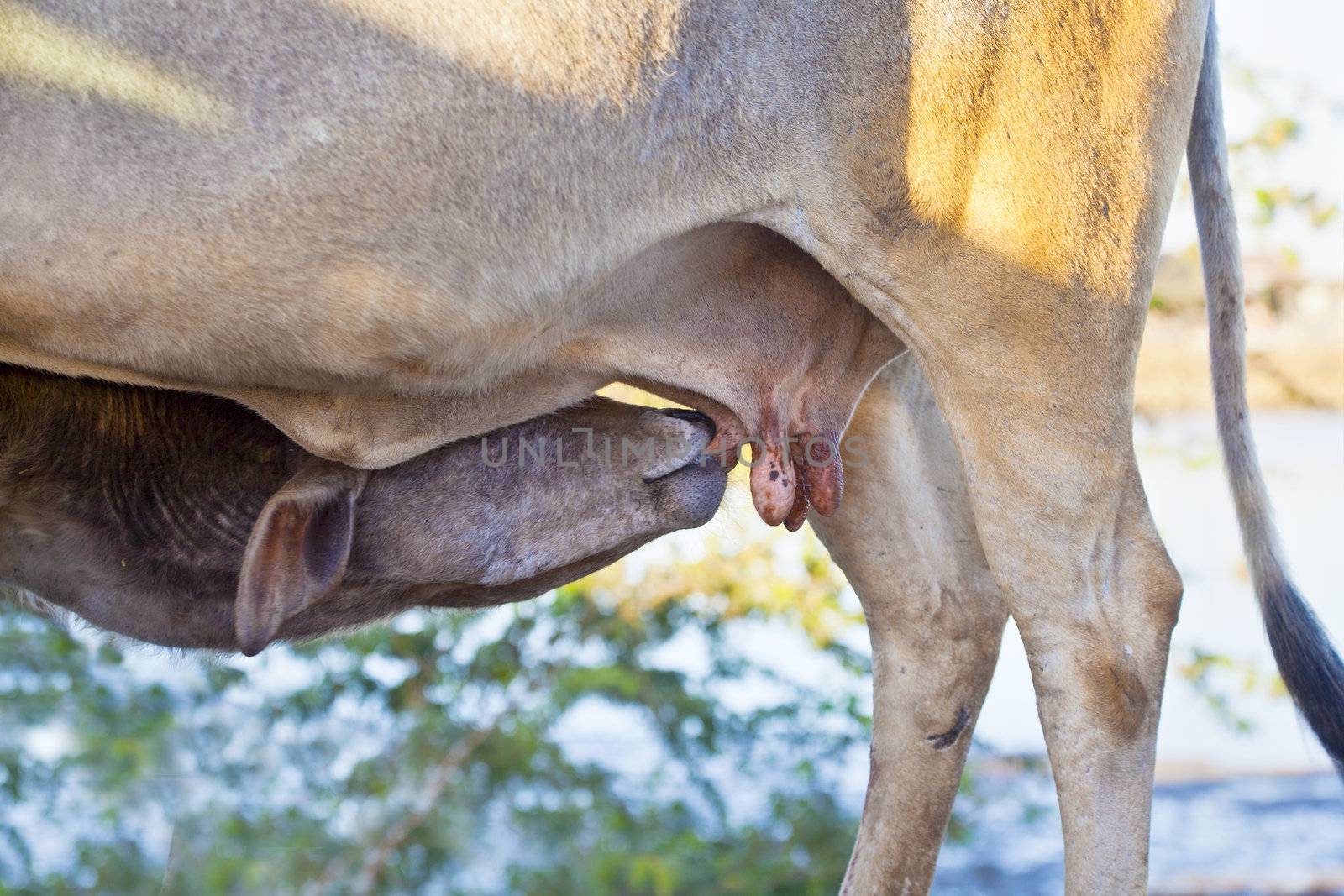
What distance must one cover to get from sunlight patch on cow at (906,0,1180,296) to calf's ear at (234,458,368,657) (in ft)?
4.17

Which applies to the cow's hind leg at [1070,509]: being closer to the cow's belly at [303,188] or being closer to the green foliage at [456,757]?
the cow's belly at [303,188]

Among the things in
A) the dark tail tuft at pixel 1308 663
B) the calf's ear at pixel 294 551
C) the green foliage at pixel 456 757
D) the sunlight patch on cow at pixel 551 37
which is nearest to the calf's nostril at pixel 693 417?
the calf's ear at pixel 294 551

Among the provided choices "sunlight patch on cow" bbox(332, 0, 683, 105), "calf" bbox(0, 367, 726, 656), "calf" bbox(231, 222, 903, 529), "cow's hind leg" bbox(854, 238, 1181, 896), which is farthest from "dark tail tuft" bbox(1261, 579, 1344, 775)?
"sunlight patch on cow" bbox(332, 0, 683, 105)

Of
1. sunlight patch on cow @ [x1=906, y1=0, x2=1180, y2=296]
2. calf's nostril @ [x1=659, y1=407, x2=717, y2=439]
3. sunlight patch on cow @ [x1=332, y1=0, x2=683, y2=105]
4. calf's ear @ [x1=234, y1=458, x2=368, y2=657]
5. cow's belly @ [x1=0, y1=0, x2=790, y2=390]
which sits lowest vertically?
calf's ear @ [x1=234, y1=458, x2=368, y2=657]

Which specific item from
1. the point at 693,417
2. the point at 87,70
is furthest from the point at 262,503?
the point at 87,70

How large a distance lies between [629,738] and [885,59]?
376 cm

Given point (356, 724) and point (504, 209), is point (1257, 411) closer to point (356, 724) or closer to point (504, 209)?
point (356, 724)

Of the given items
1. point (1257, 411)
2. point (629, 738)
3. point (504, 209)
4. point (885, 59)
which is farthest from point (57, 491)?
point (1257, 411)

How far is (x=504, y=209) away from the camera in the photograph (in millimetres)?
2340

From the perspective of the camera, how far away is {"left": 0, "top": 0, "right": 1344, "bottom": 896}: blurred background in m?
4.62

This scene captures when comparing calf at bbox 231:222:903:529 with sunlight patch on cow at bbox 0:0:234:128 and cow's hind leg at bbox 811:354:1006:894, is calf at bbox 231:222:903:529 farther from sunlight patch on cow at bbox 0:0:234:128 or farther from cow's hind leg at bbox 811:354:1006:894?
sunlight patch on cow at bbox 0:0:234:128

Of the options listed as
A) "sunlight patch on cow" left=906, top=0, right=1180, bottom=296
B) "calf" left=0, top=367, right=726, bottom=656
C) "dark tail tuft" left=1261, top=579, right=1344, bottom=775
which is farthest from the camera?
"dark tail tuft" left=1261, top=579, right=1344, bottom=775

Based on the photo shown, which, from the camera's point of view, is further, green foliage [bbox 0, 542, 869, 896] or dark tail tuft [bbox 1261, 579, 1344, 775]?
green foliage [bbox 0, 542, 869, 896]

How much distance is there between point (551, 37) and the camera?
2.28 metres
